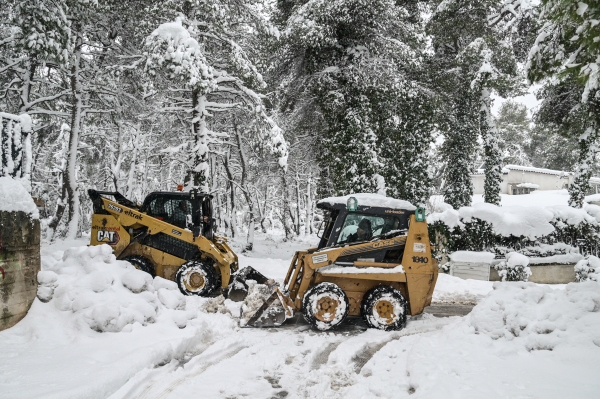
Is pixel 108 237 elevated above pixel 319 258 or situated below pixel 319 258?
above

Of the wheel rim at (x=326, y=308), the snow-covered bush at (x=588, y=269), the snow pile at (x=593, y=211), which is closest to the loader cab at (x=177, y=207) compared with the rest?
the wheel rim at (x=326, y=308)

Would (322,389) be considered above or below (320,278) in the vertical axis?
below

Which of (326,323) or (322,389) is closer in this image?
(322,389)

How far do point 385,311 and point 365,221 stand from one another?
160cm

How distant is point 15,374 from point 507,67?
66.2 feet

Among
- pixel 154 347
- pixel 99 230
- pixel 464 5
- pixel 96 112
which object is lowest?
pixel 154 347

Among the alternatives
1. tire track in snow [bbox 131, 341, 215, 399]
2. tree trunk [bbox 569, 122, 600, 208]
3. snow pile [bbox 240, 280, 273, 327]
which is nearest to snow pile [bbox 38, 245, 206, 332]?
tire track in snow [bbox 131, 341, 215, 399]

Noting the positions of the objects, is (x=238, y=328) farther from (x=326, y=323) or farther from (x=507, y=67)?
(x=507, y=67)

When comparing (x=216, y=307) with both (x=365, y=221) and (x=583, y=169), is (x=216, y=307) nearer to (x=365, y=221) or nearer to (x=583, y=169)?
(x=365, y=221)

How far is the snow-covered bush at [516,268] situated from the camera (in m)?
9.82

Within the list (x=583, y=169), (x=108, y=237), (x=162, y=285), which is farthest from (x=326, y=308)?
(x=583, y=169)

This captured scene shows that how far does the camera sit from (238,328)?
6.26 metres

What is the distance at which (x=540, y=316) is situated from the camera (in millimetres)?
4668

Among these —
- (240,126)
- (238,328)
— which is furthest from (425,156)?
(238,328)
